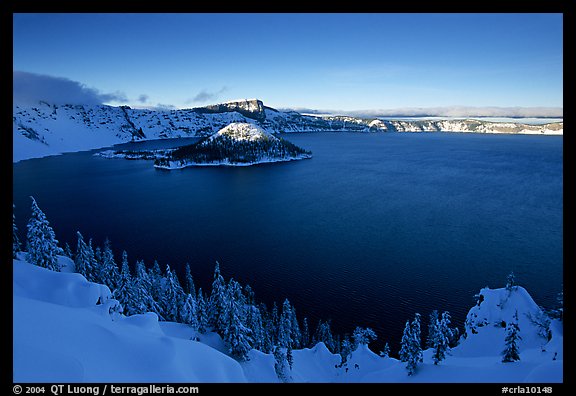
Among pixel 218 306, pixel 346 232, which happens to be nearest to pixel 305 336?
pixel 218 306

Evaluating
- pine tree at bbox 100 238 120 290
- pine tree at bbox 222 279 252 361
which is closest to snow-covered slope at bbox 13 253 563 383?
pine tree at bbox 222 279 252 361

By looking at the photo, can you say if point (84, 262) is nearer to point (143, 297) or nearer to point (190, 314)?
point (143, 297)

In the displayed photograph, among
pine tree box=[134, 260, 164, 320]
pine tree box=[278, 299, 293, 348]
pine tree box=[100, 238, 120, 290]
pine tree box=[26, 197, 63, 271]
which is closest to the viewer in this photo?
pine tree box=[134, 260, 164, 320]

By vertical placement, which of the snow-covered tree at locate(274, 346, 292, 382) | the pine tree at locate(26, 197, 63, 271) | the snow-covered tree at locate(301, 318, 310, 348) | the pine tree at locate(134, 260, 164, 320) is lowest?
the snow-covered tree at locate(301, 318, 310, 348)

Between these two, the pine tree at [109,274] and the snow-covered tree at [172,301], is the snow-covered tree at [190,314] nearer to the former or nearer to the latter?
the snow-covered tree at [172,301]

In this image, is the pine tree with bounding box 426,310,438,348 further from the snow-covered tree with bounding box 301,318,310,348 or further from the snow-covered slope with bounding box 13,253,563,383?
the snow-covered tree with bounding box 301,318,310,348

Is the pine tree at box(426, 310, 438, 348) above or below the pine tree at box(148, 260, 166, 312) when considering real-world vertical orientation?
above
